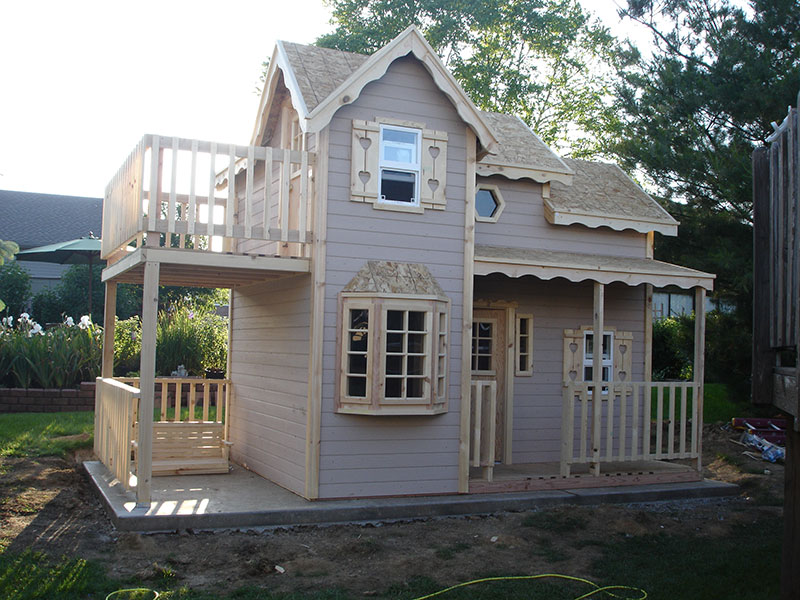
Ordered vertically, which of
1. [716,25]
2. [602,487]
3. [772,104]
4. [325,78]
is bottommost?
[602,487]

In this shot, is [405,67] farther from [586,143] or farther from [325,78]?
[586,143]

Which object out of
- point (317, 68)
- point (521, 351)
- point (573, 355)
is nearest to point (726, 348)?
point (573, 355)

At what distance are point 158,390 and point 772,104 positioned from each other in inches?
507

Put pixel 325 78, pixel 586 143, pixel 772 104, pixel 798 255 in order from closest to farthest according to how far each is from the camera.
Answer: pixel 798 255 < pixel 325 78 < pixel 772 104 < pixel 586 143

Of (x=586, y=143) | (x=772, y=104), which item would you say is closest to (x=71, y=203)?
(x=586, y=143)

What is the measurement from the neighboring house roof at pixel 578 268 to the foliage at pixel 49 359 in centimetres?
893

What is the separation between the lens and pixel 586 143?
33781 mm

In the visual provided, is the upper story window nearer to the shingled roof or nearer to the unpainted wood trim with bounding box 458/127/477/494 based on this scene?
the unpainted wood trim with bounding box 458/127/477/494

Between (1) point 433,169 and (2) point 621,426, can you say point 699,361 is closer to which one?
(2) point 621,426

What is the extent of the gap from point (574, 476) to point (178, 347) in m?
9.61

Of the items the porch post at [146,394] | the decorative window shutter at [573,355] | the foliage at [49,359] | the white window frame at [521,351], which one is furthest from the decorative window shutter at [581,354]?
the foliage at [49,359]

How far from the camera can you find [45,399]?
15047 mm

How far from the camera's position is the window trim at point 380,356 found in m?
8.92

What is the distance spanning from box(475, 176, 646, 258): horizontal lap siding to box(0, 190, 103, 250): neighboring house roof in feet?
90.6
